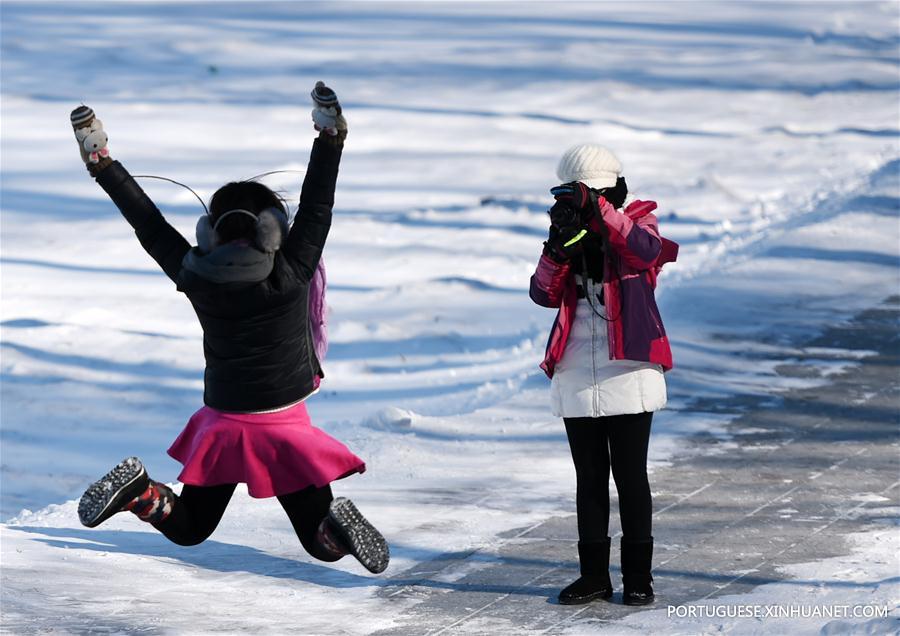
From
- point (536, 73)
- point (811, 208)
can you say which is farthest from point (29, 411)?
point (536, 73)

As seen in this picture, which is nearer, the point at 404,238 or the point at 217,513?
the point at 217,513

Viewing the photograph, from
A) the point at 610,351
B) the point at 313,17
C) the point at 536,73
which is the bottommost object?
the point at 610,351

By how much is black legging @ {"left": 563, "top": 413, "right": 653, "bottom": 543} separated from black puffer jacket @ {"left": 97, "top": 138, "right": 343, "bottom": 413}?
997mm

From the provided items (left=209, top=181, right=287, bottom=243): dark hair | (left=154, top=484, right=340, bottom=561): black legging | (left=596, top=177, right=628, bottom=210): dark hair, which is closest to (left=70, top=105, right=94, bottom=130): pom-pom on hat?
(left=209, top=181, right=287, bottom=243): dark hair

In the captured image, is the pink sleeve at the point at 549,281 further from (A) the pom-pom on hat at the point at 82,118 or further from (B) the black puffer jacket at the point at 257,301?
(A) the pom-pom on hat at the point at 82,118

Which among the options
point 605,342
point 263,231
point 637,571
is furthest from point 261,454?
point 637,571

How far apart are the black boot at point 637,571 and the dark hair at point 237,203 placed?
1596 mm

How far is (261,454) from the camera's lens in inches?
188

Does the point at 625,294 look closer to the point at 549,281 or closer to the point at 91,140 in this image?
the point at 549,281

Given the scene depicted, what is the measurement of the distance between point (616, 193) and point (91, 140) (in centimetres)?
165

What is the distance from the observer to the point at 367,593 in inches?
214

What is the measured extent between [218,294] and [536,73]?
64.8 ft

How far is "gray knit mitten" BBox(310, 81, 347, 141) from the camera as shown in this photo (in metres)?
4.64

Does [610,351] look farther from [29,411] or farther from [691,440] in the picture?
[29,411]
